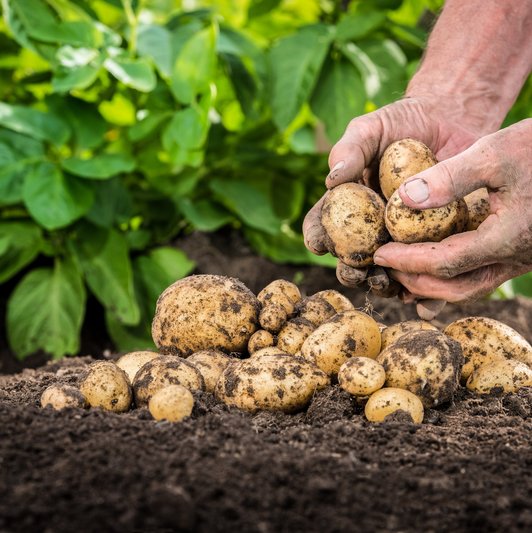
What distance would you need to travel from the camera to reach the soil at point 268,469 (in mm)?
1596

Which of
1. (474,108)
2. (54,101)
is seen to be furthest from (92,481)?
(54,101)

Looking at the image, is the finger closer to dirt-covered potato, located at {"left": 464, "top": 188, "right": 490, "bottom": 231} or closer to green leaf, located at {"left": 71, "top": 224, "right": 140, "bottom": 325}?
dirt-covered potato, located at {"left": 464, "top": 188, "right": 490, "bottom": 231}

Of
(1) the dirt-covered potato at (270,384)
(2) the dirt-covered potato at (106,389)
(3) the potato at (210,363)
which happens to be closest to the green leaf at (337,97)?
(3) the potato at (210,363)

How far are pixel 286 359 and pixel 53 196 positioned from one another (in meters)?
2.26

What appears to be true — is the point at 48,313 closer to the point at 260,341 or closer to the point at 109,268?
the point at 109,268

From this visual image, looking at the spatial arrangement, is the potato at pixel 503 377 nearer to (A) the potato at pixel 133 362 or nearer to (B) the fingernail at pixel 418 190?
(B) the fingernail at pixel 418 190

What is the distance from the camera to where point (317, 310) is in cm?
270

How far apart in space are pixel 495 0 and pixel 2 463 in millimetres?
2656

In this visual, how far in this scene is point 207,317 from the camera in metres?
2.61

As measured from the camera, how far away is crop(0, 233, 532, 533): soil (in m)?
1.60

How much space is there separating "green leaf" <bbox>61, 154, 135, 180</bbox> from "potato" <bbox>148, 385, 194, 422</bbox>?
7.39 feet

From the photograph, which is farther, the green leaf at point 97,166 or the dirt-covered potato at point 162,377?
the green leaf at point 97,166

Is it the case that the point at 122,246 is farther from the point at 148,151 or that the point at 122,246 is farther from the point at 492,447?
the point at 492,447

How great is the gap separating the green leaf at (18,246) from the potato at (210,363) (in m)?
2.42
